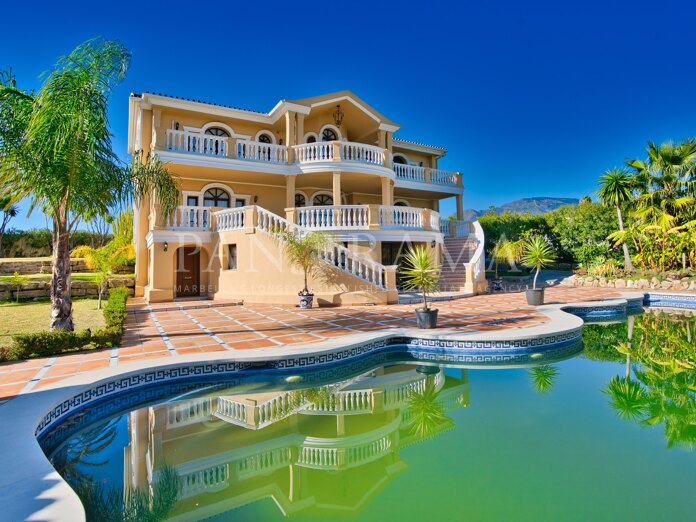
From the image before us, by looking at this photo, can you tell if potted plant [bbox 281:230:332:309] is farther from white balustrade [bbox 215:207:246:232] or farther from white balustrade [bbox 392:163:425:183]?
white balustrade [bbox 392:163:425:183]

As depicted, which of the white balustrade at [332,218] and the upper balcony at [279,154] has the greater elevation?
the upper balcony at [279,154]

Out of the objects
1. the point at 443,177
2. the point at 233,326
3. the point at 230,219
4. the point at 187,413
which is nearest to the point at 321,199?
the point at 230,219

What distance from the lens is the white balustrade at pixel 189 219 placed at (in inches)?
582

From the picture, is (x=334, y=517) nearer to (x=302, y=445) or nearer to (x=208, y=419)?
(x=302, y=445)

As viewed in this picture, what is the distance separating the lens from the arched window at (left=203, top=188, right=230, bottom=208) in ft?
58.0

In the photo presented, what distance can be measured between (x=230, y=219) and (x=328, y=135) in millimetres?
8385

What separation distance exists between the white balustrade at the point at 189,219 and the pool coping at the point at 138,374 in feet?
32.0

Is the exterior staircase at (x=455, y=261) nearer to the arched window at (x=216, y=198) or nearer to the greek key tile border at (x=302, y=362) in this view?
the greek key tile border at (x=302, y=362)

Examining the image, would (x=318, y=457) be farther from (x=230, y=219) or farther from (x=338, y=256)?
(x=230, y=219)

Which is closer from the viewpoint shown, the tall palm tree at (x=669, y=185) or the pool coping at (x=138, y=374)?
the pool coping at (x=138, y=374)

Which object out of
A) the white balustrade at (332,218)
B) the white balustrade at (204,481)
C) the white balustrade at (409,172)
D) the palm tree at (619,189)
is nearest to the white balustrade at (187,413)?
the white balustrade at (204,481)

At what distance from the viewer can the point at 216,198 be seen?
1794 cm

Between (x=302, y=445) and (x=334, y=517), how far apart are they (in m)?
1.38

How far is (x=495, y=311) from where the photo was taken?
11477 millimetres
